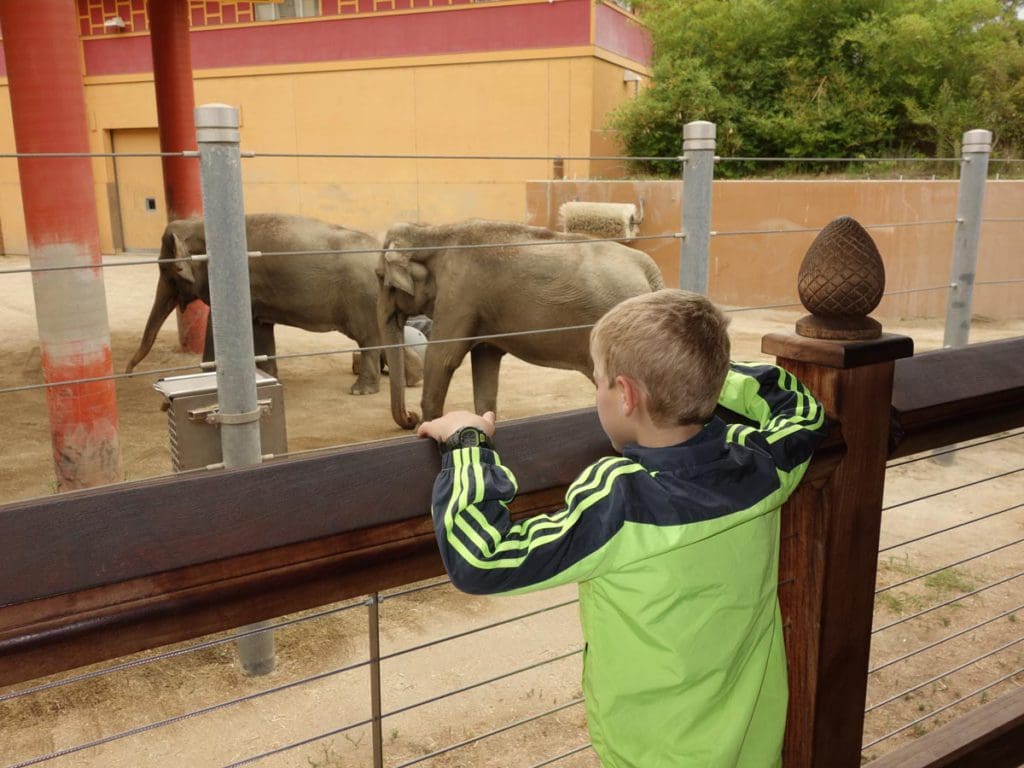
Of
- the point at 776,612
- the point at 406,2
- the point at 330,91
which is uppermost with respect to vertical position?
the point at 406,2

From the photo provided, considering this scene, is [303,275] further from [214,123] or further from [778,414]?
[778,414]

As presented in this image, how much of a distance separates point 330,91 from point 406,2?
2123 millimetres

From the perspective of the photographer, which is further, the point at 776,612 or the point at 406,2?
the point at 406,2

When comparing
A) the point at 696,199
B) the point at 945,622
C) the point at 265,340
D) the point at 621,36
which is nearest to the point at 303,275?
the point at 265,340

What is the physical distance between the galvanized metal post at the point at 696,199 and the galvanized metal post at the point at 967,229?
6.85ft

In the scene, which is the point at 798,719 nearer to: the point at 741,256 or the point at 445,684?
the point at 445,684

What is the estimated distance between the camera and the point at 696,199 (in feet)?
12.9

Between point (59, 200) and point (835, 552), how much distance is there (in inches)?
192

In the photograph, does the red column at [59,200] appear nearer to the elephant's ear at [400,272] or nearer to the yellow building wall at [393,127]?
the elephant's ear at [400,272]

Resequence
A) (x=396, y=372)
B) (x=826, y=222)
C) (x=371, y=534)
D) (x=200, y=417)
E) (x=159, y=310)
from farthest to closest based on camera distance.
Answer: (x=826, y=222) < (x=159, y=310) < (x=396, y=372) < (x=200, y=417) < (x=371, y=534)

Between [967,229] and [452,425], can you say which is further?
[967,229]

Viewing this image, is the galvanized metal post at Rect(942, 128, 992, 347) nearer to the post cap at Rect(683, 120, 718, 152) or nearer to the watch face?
the post cap at Rect(683, 120, 718, 152)

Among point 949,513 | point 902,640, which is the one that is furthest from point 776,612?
point 949,513

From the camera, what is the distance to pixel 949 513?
5.02 metres
